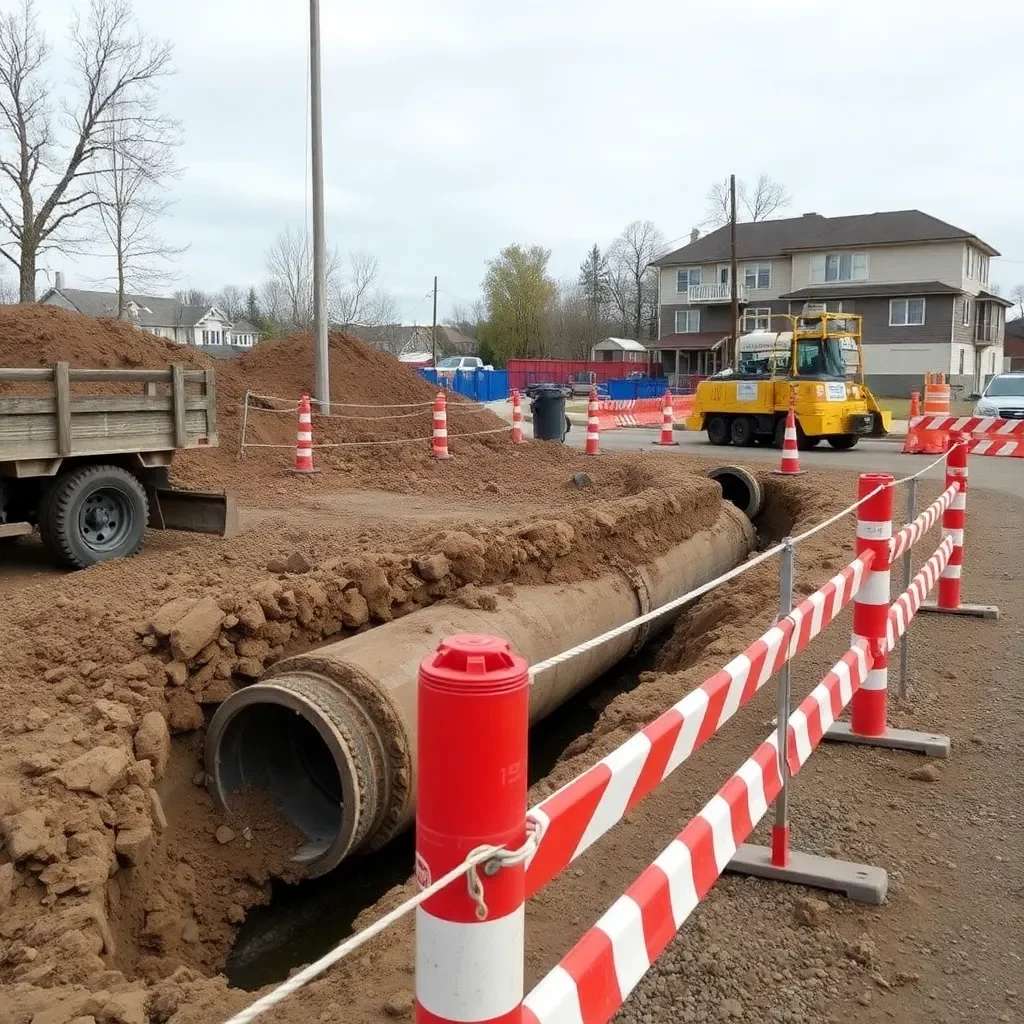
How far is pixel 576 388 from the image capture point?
173 ft

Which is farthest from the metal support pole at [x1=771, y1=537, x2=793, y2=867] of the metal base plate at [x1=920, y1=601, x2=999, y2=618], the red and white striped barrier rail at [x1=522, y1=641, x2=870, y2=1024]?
the metal base plate at [x1=920, y1=601, x2=999, y2=618]

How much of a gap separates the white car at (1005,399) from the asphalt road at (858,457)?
8.71ft

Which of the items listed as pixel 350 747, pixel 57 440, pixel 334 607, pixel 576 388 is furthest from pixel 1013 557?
pixel 576 388

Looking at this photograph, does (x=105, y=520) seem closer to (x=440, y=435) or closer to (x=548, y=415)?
(x=440, y=435)

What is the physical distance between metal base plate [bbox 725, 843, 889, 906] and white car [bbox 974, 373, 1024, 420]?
21.7 m

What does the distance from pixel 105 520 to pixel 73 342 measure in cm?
615

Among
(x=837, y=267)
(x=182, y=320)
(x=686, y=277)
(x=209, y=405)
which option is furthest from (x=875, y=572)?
(x=182, y=320)

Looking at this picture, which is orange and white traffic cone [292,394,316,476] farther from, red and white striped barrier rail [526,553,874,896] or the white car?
the white car

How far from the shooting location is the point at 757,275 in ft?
170

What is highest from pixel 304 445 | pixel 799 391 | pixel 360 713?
pixel 799 391

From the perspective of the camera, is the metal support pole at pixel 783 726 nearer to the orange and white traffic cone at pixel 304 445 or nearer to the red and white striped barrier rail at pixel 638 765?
the red and white striped barrier rail at pixel 638 765

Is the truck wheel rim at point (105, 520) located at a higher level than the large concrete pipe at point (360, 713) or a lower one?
higher

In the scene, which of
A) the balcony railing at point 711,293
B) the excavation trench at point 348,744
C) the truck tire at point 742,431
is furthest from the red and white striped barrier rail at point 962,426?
the balcony railing at point 711,293

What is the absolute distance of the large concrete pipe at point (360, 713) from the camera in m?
5.13
